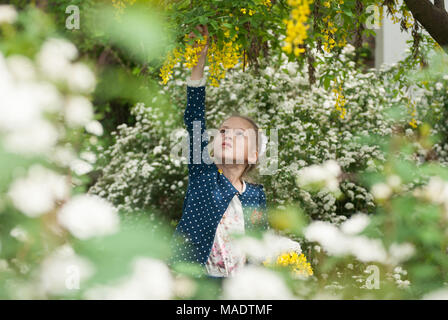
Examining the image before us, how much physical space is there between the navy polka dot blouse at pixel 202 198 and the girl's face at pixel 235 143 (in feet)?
0.28

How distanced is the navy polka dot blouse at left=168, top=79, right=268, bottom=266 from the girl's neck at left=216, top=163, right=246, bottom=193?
0.11ft

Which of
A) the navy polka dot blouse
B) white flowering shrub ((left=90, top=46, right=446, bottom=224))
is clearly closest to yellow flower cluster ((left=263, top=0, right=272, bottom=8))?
the navy polka dot blouse

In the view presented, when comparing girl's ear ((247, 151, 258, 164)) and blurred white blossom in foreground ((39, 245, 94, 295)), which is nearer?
blurred white blossom in foreground ((39, 245, 94, 295))

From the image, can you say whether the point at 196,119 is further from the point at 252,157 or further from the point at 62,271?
the point at 62,271

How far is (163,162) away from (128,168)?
0.42 meters

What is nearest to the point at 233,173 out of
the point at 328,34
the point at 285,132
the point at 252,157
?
the point at 252,157

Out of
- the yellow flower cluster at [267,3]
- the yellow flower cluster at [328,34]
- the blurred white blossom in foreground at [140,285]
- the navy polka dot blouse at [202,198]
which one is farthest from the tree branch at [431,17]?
the blurred white blossom in foreground at [140,285]

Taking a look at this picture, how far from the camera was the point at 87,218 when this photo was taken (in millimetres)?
544

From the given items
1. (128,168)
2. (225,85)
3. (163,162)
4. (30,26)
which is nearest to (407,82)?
(225,85)

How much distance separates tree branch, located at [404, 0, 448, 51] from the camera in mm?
2385

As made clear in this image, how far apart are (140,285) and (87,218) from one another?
108mm

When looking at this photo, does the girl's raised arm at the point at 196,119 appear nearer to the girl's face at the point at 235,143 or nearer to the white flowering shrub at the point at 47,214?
the girl's face at the point at 235,143

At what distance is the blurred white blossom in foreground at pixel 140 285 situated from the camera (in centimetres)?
55

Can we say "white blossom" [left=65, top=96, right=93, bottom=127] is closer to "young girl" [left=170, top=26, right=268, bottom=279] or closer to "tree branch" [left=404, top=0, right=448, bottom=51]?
"young girl" [left=170, top=26, right=268, bottom=279]
